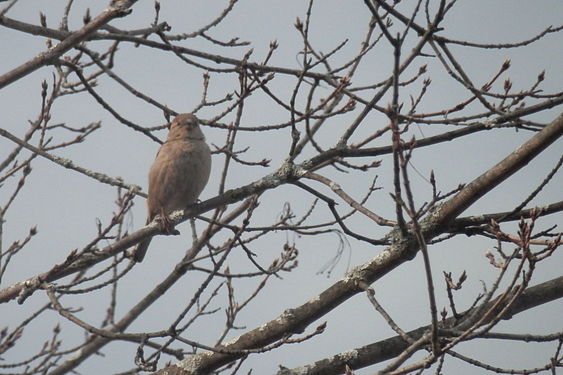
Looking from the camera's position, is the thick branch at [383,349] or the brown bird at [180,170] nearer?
the thick branch at [383,349]

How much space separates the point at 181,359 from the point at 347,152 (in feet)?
4.68

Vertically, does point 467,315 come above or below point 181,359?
below

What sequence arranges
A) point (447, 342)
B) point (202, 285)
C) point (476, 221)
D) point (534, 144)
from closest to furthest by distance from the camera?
point (447, 342)
point (534, 144)
point (476, 221)
point (202, 285)

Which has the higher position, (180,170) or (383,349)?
(180,170)

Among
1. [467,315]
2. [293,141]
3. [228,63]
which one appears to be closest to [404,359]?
[467,315]

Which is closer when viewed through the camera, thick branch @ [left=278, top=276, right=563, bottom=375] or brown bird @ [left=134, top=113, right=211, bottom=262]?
thick branch @ [left=278, top=276, right=563, bottom=375]

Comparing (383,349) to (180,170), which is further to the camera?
(180,170)

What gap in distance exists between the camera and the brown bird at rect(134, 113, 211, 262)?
6.27m

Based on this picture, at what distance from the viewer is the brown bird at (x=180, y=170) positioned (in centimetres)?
627

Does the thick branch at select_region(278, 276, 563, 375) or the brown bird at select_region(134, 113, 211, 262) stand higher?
the brown bird at select_region(134, 113, 211, 262)

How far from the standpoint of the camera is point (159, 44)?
13.7 feet

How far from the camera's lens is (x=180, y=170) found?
628 centimetres

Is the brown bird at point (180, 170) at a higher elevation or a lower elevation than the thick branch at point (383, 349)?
higher

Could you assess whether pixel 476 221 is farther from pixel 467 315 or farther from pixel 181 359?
pixel 181 359
